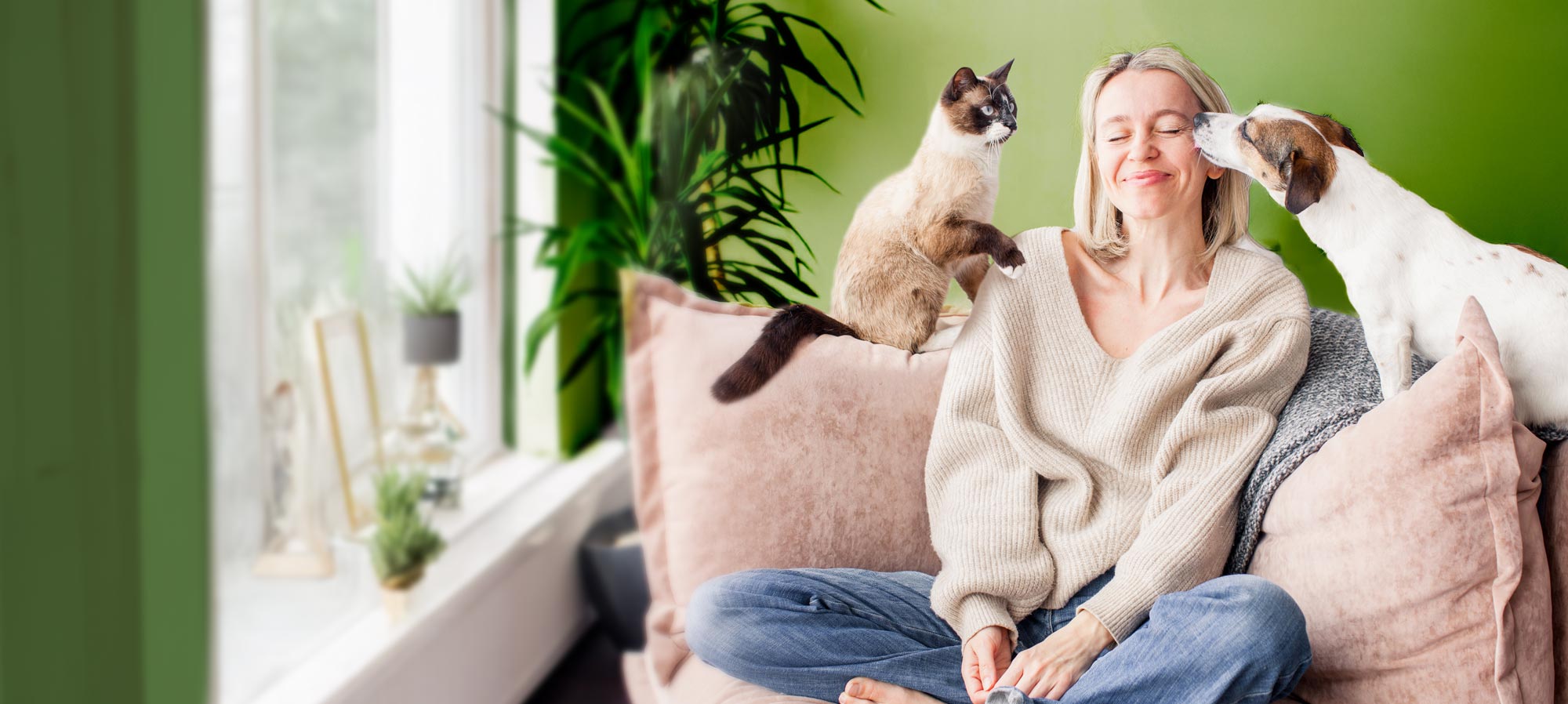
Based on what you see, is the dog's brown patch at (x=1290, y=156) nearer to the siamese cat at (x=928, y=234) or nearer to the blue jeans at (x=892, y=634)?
the siamese cat at (x=928, y=234)

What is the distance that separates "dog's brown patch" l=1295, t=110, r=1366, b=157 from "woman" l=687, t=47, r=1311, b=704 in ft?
0.31

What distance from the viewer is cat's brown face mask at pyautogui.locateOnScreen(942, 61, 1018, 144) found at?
3.37 feet

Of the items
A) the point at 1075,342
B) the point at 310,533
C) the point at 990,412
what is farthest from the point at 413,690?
the point at 1075,342

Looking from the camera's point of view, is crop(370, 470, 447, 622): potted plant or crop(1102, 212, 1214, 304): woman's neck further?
crop(370, 470, 447, 622): potted plant

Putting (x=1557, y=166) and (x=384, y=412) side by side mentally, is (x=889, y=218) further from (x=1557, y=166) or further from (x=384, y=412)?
(x=384, y=412)

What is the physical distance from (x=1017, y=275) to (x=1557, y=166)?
59cm

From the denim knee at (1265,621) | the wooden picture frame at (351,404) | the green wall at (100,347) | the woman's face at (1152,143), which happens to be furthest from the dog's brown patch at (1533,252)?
the wooden picture frame at (351,404)

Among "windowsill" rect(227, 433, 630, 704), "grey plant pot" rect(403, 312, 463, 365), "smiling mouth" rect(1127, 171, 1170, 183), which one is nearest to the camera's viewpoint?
"smiling mouth" rect(1127, 171, 1170, 183)

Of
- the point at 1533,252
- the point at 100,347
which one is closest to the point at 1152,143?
the point at 1533,252

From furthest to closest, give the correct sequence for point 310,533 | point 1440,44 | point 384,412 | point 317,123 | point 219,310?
point 384,412, point 317,123, point 310,533, point 219,310, point 1440,44

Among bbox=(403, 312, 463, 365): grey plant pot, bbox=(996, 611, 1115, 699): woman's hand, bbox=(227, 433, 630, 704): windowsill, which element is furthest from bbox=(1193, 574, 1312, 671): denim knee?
bbox=(403, 312, 463, 365): grey plant pot

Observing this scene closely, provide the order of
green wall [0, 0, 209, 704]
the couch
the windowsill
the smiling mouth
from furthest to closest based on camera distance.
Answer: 1. the windowsill
2. the smiling mouth
3. the couch
4. green wall [0, 0, 209, 704]

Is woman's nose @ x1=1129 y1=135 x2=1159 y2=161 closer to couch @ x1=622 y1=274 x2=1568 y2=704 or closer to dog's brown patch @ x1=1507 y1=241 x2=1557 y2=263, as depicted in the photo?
couch @ x1=622 y1=274 x2=1568 y2=704

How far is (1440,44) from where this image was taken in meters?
1.00
